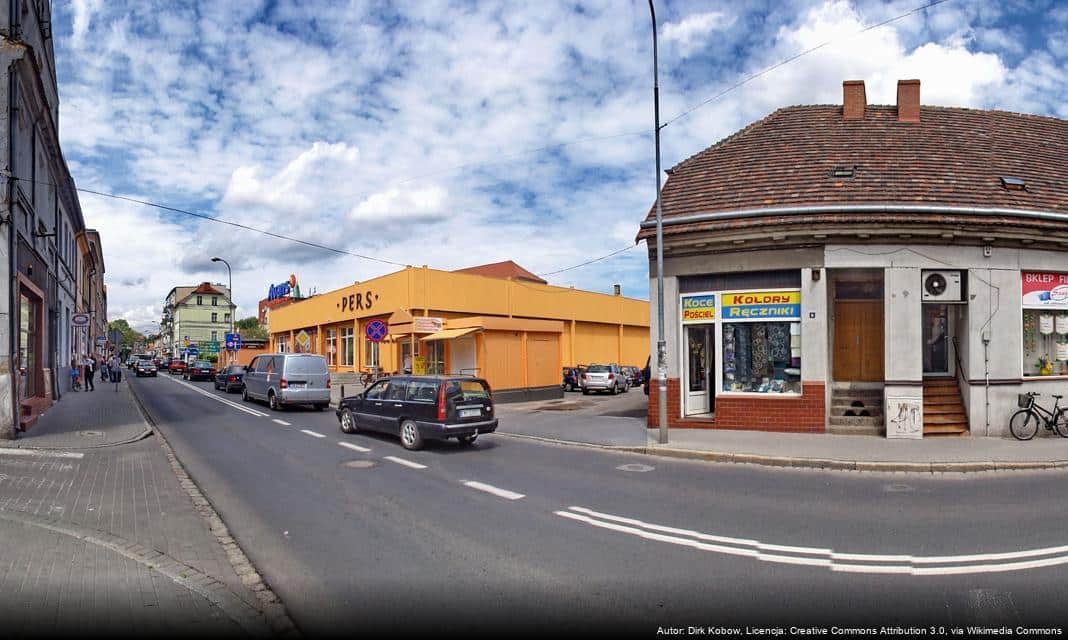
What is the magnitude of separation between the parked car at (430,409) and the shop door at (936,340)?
990 centimetres

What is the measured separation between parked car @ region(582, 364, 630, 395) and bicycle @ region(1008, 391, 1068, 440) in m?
18.7

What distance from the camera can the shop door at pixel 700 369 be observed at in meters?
15.7

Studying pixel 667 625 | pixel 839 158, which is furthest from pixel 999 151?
pixel 667 625

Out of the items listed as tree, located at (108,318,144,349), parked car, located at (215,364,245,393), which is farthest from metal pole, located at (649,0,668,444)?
tree, located at (108,318,144,349)

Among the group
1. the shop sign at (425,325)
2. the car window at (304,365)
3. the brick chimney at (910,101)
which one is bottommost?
the car window at (304,365)

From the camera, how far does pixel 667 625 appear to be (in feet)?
14.5

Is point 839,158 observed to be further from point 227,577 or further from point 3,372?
point 3,372

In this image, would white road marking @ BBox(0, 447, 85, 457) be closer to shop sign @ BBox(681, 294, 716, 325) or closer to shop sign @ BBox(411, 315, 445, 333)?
shop sign @ BBox(681, 294, 716, 325)

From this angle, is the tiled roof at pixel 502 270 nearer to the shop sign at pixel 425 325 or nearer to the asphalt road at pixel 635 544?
the shop sign at pixel 425 325

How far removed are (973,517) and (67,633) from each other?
856 centimetres

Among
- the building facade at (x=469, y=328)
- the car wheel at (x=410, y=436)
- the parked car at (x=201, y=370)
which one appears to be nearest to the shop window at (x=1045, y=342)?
the car wheel at (x=410, y=436)

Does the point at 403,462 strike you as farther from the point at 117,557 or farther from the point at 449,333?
the point at 449,333

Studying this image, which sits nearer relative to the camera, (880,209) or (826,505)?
(826,505)

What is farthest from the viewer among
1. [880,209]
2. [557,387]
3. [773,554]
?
[557,387]
